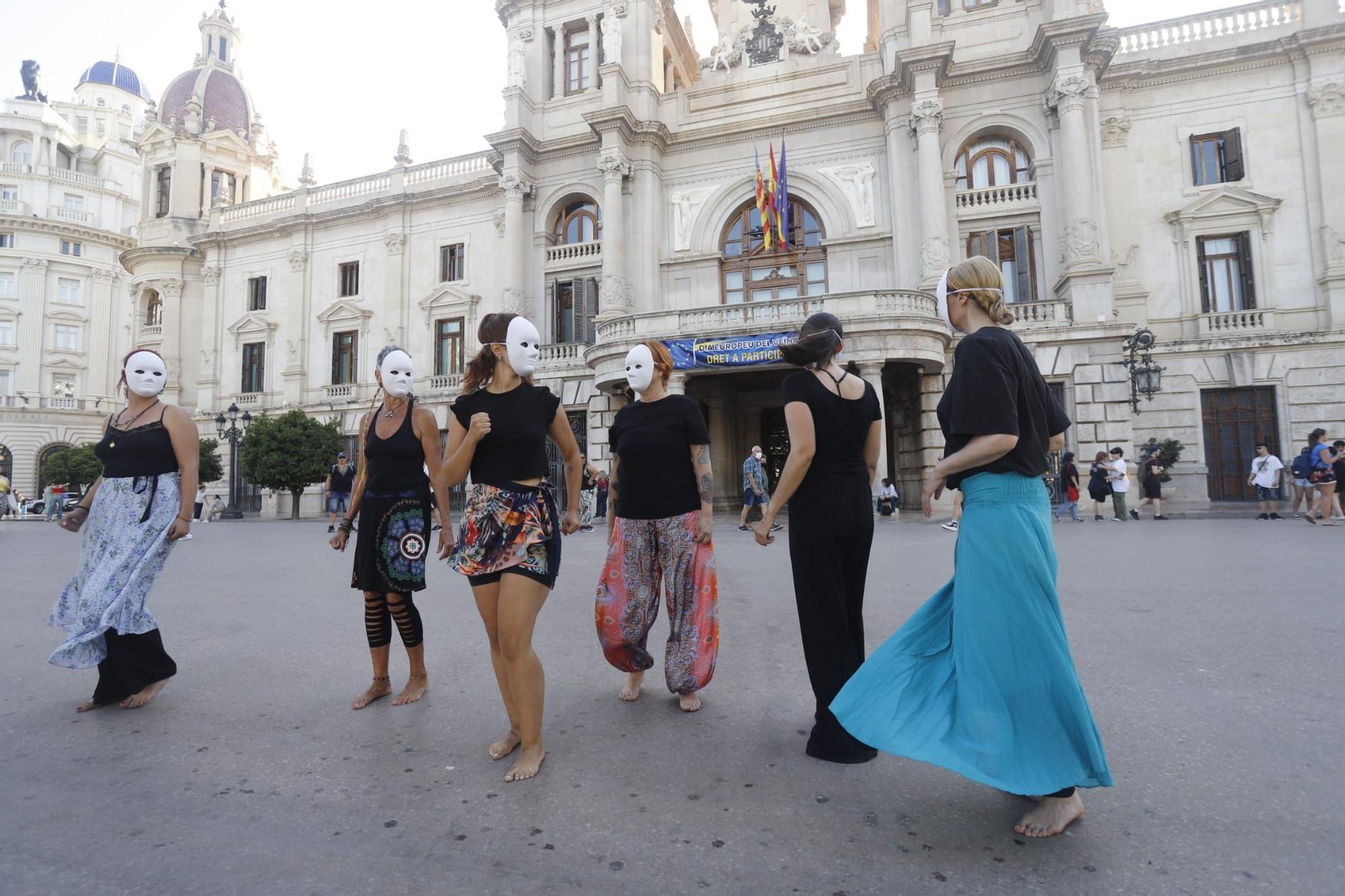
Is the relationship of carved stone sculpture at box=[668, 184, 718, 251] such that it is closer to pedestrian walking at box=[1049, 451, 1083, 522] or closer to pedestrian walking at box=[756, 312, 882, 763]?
pedestrian walking at box=[1049, 451, 1083, 522]

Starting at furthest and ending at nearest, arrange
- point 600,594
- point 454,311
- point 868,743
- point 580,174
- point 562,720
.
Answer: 1. point 454,311
2. point 580,174
3. point 600,594
4. point 562,720
5. point 868,743

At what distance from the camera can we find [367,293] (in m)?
29.6

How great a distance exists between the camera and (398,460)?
12.5 feet

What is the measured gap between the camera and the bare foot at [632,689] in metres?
3.76

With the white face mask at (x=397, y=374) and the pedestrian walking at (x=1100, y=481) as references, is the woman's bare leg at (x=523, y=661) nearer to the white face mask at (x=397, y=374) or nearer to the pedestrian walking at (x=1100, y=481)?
the white face mask at (x=397, y=374)

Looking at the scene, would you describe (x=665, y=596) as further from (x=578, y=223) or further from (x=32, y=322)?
(x=32, y=322)

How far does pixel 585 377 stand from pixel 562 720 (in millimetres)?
20684

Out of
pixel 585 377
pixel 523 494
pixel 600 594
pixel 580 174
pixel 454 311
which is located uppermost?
pixel 580 174

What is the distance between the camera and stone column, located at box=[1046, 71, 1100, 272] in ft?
62.9

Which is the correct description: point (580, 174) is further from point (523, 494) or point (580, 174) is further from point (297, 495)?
point (523, 494)

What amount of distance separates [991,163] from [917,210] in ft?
9.50

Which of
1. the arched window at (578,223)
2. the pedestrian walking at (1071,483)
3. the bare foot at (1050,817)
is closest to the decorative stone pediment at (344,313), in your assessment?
the arched window at (578,223)

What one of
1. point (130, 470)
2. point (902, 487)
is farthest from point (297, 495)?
point (130, 470)

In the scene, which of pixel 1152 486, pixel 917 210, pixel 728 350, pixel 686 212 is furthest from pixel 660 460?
pixel 686 212
